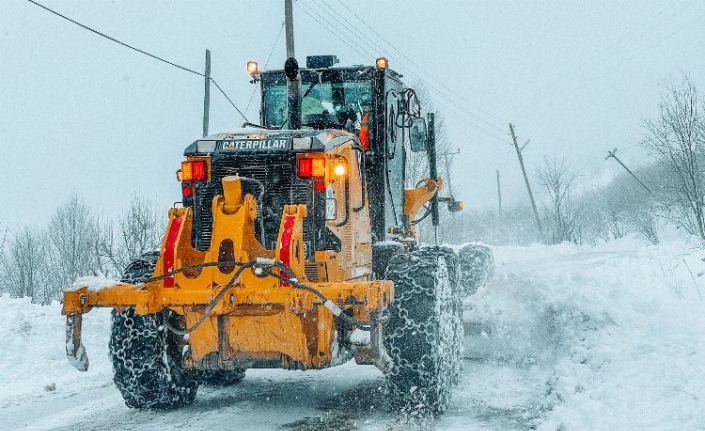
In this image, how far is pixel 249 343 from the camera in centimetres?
492

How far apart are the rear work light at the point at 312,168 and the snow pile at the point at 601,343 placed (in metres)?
2.48

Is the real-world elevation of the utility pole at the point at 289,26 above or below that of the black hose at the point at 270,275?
above

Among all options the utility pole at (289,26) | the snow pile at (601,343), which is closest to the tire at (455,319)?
the snow pile at (601,343)

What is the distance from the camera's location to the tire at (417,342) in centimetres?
514

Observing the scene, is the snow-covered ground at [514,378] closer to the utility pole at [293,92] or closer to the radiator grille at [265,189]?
the radiator grille at [265,189]

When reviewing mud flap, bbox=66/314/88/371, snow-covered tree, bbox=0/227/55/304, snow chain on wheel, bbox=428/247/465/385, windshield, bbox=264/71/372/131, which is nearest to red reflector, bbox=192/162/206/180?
mud flap, bbox=66/314/88/371

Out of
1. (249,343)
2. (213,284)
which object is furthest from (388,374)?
(213,284)

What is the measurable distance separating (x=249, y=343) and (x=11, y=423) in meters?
2.31

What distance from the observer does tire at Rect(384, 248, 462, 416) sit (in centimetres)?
514

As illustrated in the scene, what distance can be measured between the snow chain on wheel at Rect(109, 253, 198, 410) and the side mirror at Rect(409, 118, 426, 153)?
329cm

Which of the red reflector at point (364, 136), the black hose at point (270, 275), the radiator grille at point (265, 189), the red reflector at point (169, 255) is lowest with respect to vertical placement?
the black hose at point (270, 275)

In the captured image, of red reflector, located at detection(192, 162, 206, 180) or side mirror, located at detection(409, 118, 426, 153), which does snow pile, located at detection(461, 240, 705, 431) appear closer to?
side mirror, located at detection(409, 118, 426, 153)

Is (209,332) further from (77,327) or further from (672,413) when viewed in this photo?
(672,413)

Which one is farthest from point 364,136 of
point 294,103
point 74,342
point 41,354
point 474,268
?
point 41,354
